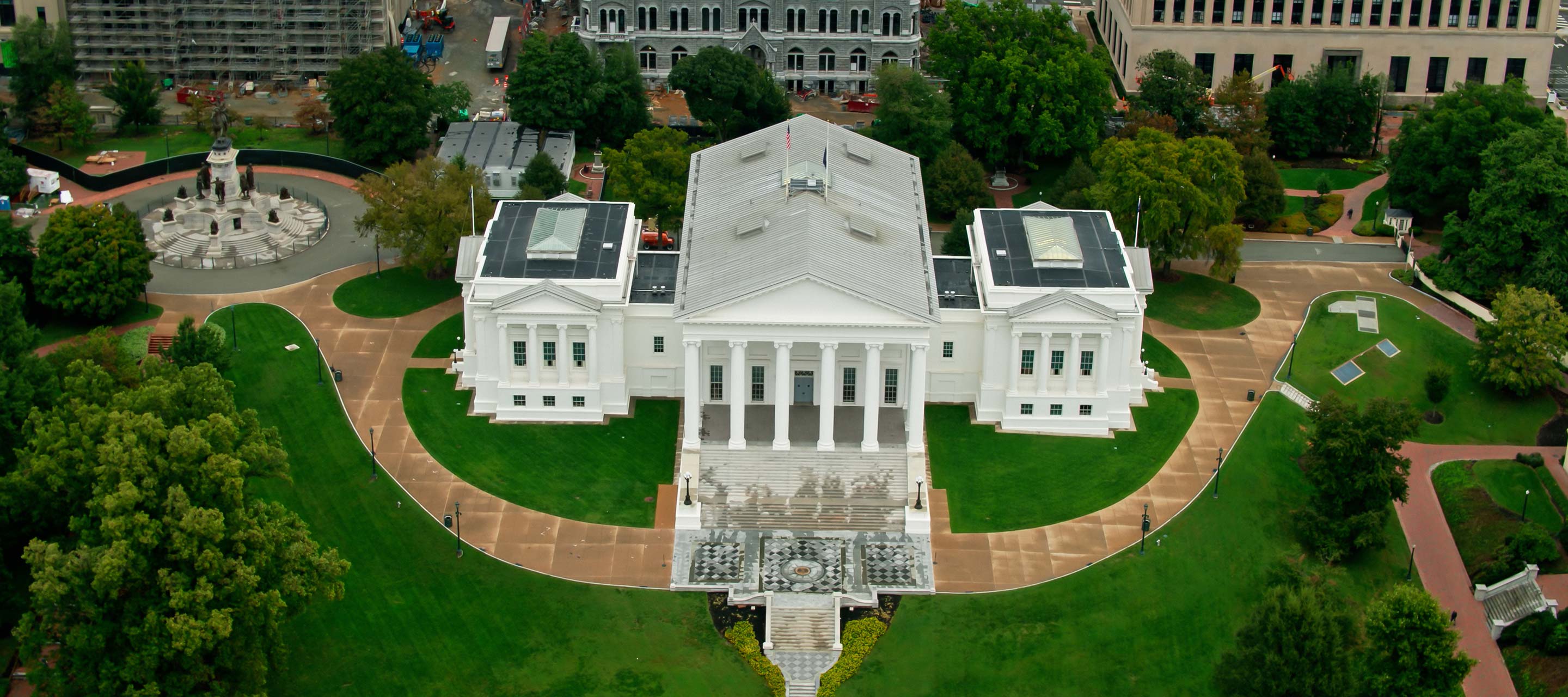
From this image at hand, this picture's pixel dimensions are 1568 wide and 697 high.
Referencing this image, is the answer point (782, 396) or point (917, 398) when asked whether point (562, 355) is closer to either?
point (782, 396)

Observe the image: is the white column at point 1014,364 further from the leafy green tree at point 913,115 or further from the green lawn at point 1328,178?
the green lawn at point 1328,178

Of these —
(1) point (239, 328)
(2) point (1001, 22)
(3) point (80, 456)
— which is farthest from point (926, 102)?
(3) point (80, 456)

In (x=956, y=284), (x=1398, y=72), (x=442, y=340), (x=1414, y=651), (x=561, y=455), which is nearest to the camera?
(x=1414, y=651)

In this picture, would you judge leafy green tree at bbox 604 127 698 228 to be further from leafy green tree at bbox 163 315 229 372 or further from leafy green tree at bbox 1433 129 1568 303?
leafy green tree at bbox 1433 129 1568 303

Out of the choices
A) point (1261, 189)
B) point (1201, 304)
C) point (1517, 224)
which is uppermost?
point (1517, 224)

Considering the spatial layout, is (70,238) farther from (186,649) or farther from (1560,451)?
(1560,451)

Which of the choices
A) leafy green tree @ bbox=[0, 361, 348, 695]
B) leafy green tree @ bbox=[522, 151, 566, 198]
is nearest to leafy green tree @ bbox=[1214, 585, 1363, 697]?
leafy green tree @ bbox=[0, 361, 348, 695]

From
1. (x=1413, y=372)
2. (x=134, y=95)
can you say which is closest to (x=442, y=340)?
(x=134, y=95)
